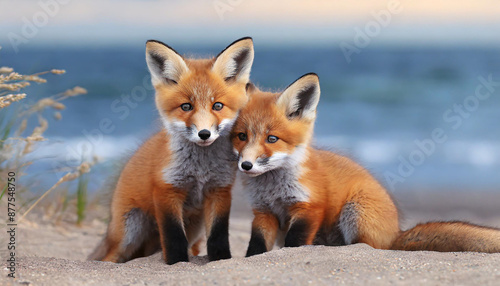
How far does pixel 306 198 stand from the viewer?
4.41 metres

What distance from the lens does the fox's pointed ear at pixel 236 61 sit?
4.29 meters

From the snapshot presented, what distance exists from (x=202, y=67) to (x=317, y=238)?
1.77 metres

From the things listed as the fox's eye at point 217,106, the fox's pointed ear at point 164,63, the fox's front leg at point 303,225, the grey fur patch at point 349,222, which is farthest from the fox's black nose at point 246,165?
the grey fur patch at point 349,222

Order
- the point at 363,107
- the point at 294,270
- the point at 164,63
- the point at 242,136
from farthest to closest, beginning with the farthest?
the point at 363,107, the point at 164,63, the point at 242,136, the point at 294,270

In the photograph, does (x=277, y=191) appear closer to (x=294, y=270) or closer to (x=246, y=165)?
(x=246, y=165)

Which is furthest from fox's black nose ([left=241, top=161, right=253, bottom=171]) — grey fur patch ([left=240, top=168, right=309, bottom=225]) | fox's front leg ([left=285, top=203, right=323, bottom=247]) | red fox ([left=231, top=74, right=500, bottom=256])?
fox's front leg ([left=285, top=203, right=323, bottom=247])

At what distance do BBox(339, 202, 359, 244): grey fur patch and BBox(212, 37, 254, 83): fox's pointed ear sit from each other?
137 cm

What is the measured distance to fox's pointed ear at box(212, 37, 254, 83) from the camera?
4.29m

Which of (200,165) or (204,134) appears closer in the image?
(204,134)

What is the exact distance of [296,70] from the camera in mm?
22500

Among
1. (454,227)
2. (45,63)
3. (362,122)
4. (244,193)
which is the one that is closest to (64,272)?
(244,193)

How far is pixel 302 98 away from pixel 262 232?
1.14m

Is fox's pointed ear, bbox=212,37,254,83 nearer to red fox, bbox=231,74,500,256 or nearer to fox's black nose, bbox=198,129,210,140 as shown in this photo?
red fox, bbox=231,74,500,256

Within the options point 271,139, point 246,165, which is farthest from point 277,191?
point 246,165
